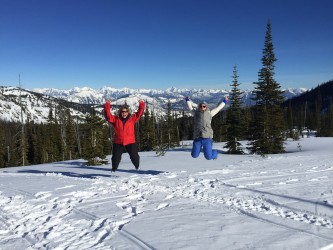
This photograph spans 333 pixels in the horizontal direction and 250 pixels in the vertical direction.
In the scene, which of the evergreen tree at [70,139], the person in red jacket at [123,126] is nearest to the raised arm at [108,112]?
the person in red jacket at [123,126]

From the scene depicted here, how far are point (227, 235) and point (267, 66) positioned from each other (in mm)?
27863

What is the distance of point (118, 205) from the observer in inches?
238

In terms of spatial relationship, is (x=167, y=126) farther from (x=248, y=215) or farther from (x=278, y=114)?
(x=248, y=215)

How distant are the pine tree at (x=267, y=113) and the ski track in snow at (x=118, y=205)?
60.1 feet

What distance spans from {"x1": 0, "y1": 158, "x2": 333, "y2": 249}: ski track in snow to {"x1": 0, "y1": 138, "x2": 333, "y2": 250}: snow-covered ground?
14 millimetres

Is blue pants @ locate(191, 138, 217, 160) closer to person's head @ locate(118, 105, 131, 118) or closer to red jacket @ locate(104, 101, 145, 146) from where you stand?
red jacket @ locate(104, 101, 145, 146)

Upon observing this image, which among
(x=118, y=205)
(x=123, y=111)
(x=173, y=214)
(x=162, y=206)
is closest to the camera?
(x=173, y=214)

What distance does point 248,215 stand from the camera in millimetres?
5047

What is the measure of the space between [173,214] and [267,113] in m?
24.4

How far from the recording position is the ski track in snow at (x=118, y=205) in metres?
4.34

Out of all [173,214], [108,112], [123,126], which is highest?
[108,112]

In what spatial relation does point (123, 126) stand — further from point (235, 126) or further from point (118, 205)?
point (235, 126)

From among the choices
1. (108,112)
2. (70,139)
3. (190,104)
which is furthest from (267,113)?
(70,139)

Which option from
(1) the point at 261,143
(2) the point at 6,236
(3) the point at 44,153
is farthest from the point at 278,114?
(3) the point at 44,153
